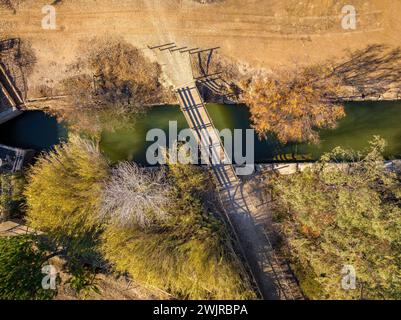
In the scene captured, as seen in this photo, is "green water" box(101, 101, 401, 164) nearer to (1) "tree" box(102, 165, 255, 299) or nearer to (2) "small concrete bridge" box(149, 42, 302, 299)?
(2) "small concrete bridge" box(149, 42, 302, 299)

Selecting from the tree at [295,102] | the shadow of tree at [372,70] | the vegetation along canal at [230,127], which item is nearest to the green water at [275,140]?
the vegetation along canal at [230,127]

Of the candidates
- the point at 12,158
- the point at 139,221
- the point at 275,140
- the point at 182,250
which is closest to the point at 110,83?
the point at 12,158

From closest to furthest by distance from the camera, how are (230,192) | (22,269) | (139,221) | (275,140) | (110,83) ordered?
(139,221), (22,269), (230,192), (110,83), (275,140)

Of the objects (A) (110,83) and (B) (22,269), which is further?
(A) (110,83)

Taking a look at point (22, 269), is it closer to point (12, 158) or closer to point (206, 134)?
point (12, 158)

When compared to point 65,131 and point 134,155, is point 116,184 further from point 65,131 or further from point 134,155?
point 65,131
